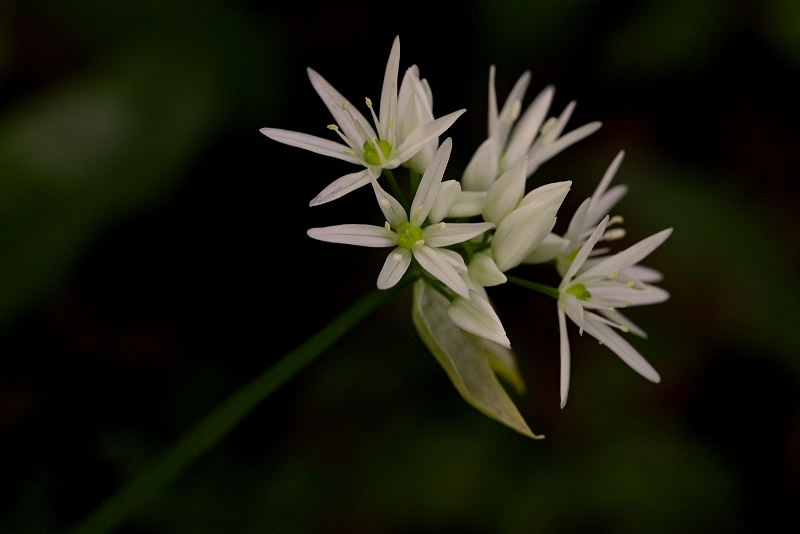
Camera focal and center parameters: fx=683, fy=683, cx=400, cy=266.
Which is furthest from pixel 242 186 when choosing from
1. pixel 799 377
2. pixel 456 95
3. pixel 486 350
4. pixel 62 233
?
pixel 799 377

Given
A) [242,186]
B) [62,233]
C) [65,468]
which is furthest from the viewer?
[242,186]

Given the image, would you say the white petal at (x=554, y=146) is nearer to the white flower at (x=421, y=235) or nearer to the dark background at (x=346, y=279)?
the white flower at (x=421, y=235)

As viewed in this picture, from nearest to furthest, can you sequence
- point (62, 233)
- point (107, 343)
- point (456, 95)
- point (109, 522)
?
point (109, 522) < point (62, 233) < point (107, 343) < point (456, 95)

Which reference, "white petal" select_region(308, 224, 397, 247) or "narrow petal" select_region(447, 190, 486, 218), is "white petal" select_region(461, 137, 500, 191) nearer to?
"narrow petal" select_region(447, 190, 486, 218)

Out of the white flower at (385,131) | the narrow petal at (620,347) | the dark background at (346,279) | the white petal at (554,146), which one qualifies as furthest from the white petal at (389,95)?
the dark background at (346,279)

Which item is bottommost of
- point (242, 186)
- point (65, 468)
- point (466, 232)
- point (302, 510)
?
point (302, 510)

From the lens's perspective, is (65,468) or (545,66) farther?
(545,66)

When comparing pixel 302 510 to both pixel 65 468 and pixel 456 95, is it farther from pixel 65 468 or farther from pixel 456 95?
pixel 456 95

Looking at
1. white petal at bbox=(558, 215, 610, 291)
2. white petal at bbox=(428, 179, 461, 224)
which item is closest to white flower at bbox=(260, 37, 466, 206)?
white petal at bbox=(428, 179, 461, 224)
